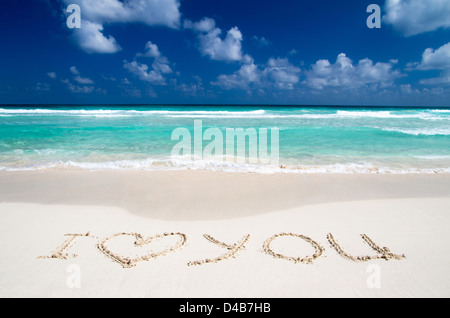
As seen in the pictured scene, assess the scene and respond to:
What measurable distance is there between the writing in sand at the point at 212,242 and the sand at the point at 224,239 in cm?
1

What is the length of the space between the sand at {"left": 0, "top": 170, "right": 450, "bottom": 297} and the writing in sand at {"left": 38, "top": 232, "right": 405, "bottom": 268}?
0.01 metres

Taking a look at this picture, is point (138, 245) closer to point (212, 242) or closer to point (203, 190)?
point (212, 242)

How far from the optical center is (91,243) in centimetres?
316

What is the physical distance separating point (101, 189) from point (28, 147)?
696 centimetres

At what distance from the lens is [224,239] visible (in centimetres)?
324

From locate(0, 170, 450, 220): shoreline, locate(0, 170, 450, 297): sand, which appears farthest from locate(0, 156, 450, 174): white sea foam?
locate(0, 170, 450, 297): sand

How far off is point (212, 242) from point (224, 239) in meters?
0.17

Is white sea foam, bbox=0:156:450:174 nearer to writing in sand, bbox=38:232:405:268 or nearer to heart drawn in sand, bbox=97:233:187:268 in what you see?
writing in sand, bbox=38:232:405:268

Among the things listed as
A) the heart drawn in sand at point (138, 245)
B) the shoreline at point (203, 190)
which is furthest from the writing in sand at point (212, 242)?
the shoreline at point (203, 190)

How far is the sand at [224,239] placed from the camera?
2.46 metres

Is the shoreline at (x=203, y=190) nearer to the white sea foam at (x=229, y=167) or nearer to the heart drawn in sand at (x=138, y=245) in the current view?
the white sea foam at (x=229, y=167)

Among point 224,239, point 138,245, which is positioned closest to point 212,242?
point 224,239

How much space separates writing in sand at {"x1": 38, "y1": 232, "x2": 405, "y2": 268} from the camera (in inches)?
111
